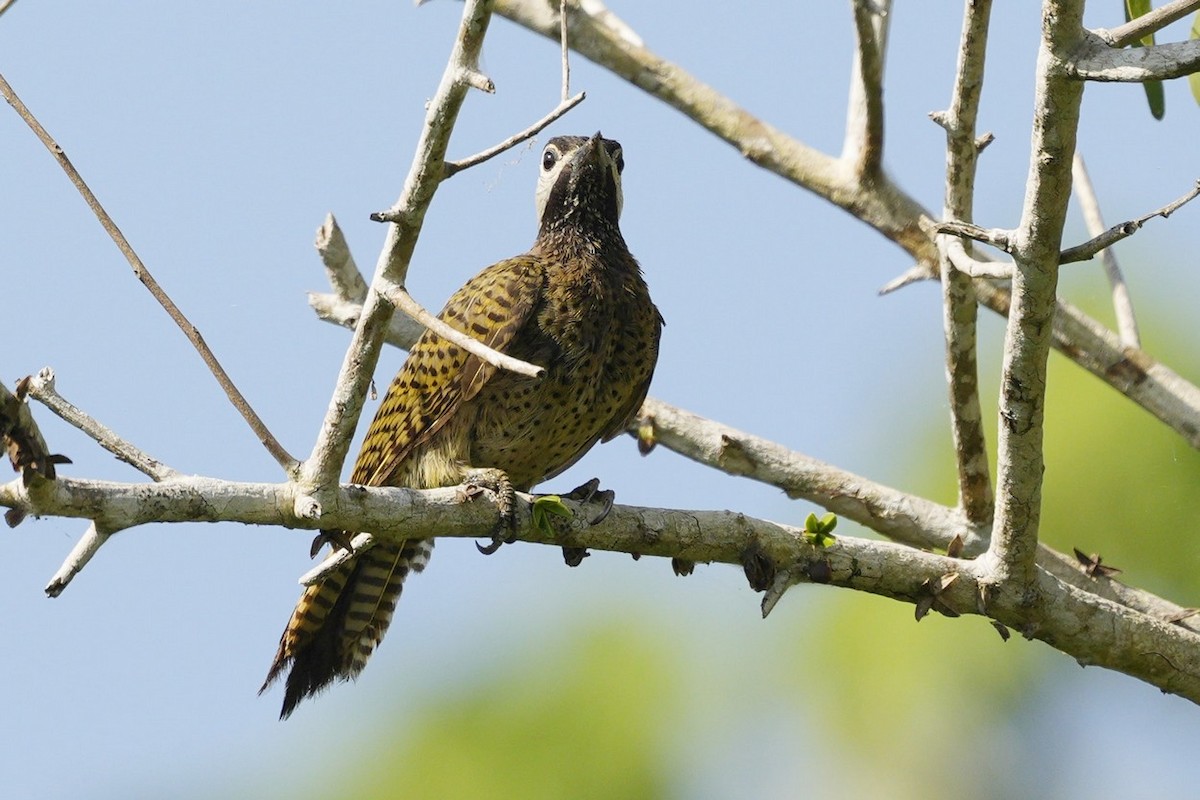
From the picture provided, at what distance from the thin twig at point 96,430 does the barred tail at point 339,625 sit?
190 cm

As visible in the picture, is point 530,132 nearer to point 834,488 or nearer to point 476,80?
point 476,80

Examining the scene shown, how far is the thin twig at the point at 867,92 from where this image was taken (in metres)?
6.23

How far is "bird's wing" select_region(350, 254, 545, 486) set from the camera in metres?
5.87

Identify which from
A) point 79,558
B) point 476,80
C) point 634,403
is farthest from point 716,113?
point 79,558

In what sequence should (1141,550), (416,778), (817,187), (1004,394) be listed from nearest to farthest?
(1004,394)
(817,187)
(1141,550)
(416,778)

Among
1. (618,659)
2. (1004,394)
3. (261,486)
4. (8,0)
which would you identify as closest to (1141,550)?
(618,659)

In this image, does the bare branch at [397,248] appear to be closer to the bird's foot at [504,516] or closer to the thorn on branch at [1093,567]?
the bird's foot at [504,516]

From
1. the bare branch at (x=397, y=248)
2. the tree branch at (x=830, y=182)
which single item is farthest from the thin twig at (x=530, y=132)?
the tree branch at (x=830, y=182)

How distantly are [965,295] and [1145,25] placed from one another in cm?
167

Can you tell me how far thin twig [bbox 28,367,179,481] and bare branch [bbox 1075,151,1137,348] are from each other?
3871 mm

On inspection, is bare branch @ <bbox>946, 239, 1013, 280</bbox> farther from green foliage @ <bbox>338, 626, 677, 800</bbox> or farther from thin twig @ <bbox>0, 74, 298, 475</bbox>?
green foliage @ <bbox>338, 626, 677, 800</bbox>

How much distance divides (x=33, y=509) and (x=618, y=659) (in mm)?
12441

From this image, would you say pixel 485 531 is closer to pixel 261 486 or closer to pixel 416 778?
pixel 261 486

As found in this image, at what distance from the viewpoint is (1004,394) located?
4.49m
